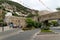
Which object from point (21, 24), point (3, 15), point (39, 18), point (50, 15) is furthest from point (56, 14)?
point (3, 15)

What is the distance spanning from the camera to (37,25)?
322 feet

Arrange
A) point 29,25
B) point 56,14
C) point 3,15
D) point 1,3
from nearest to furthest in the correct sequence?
point 3,15
point 29,25
point 56,14
point 1,3

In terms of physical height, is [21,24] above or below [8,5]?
below

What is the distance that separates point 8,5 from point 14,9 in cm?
365

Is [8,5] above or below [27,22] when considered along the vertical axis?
above

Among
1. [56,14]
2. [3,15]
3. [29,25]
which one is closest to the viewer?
[3,15]

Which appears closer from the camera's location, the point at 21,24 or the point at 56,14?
the point at 21,24

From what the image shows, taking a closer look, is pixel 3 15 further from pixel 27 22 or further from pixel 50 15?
pixel 50 15

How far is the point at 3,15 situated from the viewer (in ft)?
278

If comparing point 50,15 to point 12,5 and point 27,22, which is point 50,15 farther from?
point 12,5

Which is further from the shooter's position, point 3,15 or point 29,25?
point 29,25

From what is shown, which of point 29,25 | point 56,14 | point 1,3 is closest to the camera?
point 29,25

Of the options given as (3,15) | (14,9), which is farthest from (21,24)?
(14,9)

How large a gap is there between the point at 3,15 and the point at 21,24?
333 inches
